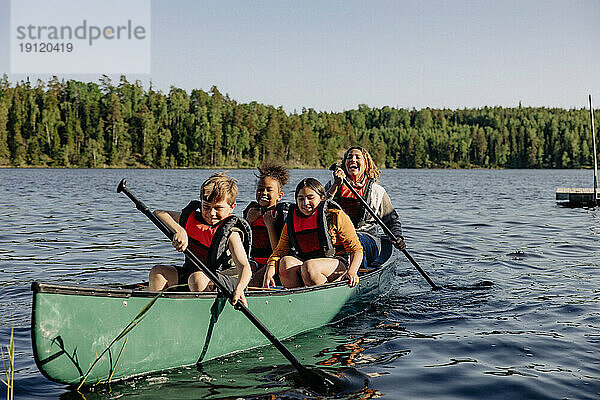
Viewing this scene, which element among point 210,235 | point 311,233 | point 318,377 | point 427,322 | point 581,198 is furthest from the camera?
point 581,198

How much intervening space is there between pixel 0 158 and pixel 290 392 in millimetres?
70245

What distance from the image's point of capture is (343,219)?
18.8 ft

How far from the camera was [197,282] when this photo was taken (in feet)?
15.0

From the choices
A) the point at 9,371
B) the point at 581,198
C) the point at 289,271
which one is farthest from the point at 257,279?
the point at 581,198

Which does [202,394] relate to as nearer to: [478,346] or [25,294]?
[478,346]

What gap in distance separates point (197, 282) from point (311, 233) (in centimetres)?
142

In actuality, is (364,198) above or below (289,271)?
above

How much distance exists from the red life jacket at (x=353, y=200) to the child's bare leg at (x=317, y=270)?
1603mm

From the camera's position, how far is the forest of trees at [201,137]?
70625 mm

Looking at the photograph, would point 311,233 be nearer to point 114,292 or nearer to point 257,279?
point 257,279

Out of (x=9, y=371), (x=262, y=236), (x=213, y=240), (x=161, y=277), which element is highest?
(x=213, y=240)

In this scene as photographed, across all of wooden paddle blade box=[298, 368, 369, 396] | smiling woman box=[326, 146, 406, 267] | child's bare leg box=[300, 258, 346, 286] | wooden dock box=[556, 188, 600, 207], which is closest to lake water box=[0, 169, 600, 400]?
wooden paddle blade box=[298, 368, 369, 396]

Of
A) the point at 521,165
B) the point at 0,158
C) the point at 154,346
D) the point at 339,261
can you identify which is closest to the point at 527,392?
the point at 339,261

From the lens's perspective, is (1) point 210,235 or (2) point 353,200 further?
(2) point 353,200
